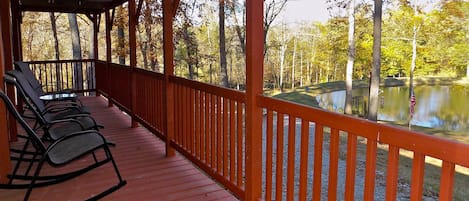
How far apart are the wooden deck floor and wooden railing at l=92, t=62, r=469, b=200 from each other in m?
0.16

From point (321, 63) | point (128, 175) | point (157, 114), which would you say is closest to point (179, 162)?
point (128, 175)

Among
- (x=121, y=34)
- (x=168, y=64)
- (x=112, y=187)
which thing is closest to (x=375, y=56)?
(x=168, y=64)

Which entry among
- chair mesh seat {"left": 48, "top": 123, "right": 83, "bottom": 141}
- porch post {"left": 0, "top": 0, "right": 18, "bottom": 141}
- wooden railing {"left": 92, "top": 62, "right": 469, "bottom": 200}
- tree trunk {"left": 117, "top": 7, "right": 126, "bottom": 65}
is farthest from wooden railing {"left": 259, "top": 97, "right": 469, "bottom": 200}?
tree trunk {"left": 117, "top": 7, "right": 126, "bottom": 65}

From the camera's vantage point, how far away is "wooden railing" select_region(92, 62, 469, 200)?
1376mm

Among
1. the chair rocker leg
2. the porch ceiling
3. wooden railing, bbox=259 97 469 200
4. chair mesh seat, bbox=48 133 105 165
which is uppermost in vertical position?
the porch ceiling

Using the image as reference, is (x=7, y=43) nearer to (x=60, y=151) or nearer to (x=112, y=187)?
(x=60, y=151)

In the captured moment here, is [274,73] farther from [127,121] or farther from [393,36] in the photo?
[127,121]

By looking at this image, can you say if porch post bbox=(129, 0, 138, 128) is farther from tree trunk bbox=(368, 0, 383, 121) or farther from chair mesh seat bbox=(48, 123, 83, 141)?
tree trunk bbox=(368, 0, 383, 121)

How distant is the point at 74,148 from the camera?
2771mm

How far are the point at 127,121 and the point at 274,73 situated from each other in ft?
66.4

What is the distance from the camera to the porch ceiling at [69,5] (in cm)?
696

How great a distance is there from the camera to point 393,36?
56.3ft

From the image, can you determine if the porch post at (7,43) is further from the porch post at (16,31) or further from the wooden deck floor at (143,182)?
the porch post at (16,31)

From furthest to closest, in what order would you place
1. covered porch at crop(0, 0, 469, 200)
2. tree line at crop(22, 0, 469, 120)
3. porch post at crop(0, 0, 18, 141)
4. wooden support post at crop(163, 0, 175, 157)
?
tree line at crop(22, 0, 469, 120) → porch post at crop(0, 0, 18, 141) → wooden support post at crop(163, 0, 175, 157) → covered porch at crop(0, 0, 469, 200)
